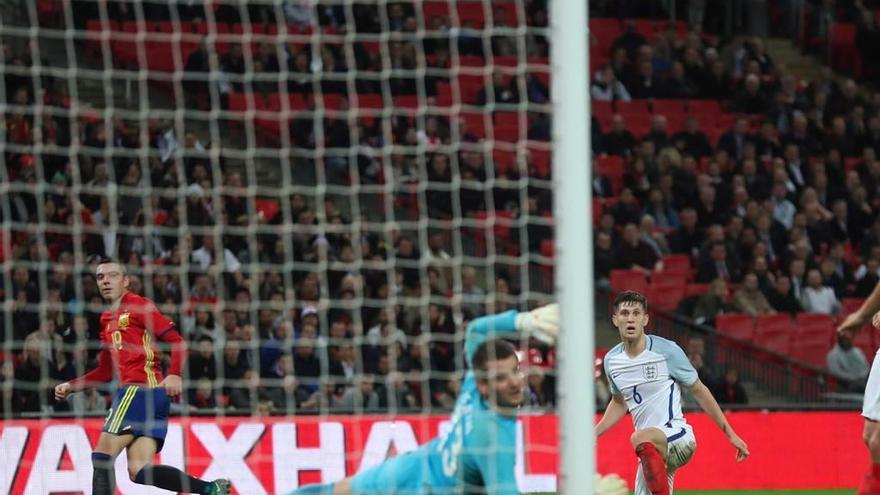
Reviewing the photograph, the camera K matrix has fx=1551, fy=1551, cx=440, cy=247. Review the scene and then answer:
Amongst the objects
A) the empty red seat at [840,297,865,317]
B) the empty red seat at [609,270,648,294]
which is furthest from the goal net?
the empty red seat at [840,297,865,317]

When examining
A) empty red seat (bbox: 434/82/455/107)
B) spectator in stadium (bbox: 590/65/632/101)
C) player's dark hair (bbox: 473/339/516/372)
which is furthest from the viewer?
spectator in stadium (bbox: 590/65/632/101)

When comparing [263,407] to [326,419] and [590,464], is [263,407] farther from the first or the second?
[590,464]

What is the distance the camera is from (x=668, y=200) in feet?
52.1

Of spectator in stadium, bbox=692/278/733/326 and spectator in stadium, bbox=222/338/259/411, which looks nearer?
spectator in stadium, bbox=222/338/259/411

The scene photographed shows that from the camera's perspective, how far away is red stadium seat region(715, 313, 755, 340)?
14469 millimetres

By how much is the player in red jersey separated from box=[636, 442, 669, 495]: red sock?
253cm

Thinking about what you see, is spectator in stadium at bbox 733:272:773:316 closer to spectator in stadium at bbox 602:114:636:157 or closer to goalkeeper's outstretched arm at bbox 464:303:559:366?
spectator in stadium at bbox 602:114:636:157

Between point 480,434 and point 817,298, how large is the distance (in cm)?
982

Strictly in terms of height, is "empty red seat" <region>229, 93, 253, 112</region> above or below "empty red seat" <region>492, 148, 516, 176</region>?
above

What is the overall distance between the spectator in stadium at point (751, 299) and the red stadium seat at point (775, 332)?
0.11m

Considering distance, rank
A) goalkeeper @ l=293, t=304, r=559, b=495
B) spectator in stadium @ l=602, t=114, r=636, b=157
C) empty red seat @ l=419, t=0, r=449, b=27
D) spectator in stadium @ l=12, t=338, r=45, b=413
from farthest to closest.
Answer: spectator in stadium @ l=602, t=114, r=636, b=157
empty red seat @ l=419, t=0, r=449, b=27
spectator in stadium @ l=12, t=338, r=45, b=413
goalkeeper @ l=293, t=304, r=559, b=495

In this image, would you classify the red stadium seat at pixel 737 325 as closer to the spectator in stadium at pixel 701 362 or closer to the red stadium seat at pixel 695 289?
the red stadium seat at pixel 695 289

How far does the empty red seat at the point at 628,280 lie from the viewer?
14.6 metres

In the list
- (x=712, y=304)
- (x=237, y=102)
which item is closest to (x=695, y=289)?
(x=712, y=304)
